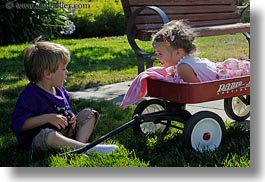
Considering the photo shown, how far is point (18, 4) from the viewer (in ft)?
15.6

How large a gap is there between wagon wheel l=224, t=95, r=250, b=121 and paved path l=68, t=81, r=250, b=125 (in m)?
0.19

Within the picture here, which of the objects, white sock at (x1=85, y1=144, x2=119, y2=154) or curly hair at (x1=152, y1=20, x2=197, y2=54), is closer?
white sock at (x1=85, y1=144, x2=119, y2=154)

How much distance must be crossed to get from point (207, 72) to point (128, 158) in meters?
0.66

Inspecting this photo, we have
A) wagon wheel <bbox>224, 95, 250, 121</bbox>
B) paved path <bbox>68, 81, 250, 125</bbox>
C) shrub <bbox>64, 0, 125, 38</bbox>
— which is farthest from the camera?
shrub <bbox>64, 0, 125, 38</bbox>

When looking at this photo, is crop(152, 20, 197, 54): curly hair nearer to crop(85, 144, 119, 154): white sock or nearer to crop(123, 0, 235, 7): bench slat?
crop(85, 144, 119, 154): white sock

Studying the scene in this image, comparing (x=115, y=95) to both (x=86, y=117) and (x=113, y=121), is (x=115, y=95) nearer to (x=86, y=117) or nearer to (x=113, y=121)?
(x=113, y=121)

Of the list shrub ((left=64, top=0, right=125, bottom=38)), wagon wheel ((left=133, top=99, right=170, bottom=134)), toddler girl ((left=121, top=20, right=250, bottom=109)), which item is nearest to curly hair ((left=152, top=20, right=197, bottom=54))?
toddler girl ((left=121, top=20, right=250, bottom=109))

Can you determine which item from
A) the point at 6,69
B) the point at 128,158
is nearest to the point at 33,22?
Result: the point at 6,69

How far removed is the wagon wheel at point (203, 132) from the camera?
2.85 meters

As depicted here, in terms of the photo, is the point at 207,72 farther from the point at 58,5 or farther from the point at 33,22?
the point at 33,22

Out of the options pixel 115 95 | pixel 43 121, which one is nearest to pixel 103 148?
pixel 43 121

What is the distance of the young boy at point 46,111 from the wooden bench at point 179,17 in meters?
0.99

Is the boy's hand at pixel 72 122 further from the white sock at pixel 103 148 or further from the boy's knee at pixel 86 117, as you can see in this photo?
the white sock at pixel 103 148

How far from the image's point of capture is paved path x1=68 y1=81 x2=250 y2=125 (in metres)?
3.83
